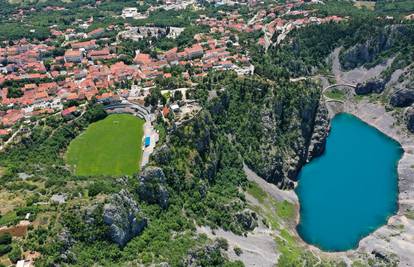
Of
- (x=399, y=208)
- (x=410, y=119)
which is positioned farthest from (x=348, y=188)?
(x=410, y=119)

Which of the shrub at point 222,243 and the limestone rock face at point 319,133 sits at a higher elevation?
the shrub at point 222,243

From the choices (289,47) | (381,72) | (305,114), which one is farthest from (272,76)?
(381,72)

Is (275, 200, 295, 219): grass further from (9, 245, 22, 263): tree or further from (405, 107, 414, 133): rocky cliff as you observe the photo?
(9, 245, 22, 263): tree

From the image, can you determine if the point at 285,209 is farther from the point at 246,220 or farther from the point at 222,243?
the point at 222,243

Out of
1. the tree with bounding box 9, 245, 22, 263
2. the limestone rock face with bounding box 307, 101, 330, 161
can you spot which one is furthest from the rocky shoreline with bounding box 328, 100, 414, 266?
the tree with bounding box 9, 245, 22, 263

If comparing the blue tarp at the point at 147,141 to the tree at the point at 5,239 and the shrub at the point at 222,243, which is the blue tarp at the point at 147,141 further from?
the tree at the point at 5,239

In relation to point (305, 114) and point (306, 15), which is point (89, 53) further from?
point (306, 15)

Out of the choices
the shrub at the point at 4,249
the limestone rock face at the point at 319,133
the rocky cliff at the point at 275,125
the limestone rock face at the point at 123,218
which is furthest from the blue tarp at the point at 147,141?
the limestone rock face at the point at 319,133
